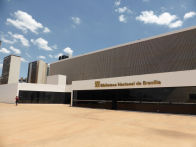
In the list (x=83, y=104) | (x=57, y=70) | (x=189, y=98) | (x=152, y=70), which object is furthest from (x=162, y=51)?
(x=57, y=70)

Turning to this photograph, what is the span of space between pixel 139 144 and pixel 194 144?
236 cm

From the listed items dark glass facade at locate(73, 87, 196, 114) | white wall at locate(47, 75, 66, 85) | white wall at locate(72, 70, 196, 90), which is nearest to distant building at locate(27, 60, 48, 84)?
white wall at locate(47, 75, 66, 85)

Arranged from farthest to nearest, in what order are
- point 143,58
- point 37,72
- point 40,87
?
point 37,72 < point 40,87 < point 143,58

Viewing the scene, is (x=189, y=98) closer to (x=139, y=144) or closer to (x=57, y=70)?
(x=139, y=144)

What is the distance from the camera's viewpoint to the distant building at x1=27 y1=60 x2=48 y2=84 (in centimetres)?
11856

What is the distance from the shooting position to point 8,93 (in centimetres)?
3597

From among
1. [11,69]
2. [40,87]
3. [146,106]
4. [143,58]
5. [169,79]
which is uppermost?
[11,69]

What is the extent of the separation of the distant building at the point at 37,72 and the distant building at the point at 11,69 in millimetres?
18489

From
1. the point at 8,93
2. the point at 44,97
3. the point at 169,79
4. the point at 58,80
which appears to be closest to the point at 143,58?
the point at 169,79

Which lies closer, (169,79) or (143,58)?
(169,79)

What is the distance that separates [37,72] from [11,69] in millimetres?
22326

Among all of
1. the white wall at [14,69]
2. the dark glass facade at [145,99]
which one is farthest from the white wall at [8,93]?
the white wall at [14,69]

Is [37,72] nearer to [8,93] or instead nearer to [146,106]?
[8,93]

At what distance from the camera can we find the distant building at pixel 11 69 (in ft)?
316
